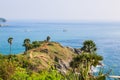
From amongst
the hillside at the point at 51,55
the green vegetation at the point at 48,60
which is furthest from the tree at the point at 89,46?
the hillside at the point at 51,55

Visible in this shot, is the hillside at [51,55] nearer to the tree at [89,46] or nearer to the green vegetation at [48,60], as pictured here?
the green vegetation at [48,60]

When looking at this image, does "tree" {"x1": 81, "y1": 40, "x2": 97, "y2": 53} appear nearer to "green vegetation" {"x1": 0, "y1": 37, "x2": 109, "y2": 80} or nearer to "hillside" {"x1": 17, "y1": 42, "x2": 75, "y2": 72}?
"green vegetation" {"x1": 0, "y1": 37, "x2": 109, "y2": 80}

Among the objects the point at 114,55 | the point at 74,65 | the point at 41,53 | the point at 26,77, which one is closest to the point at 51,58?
the point at 41,53

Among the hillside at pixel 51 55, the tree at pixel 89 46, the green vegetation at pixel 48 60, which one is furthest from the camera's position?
the hillside at pixel 51 55

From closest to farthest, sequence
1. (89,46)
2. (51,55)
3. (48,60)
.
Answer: (89,46)
(48,60)
(51,55)

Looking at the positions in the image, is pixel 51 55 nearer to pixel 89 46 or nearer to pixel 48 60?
pixel 48 60

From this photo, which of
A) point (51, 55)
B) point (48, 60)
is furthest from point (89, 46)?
point (51, 55)

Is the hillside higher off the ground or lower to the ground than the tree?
lower

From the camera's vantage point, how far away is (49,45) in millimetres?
93000

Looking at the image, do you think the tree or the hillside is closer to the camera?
the tree

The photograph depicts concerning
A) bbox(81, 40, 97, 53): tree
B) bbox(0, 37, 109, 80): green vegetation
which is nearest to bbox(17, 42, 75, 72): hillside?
bbox(0, 37, 109, 80): green vegetation

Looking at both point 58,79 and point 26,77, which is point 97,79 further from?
point 26,77

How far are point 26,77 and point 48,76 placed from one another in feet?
8.00

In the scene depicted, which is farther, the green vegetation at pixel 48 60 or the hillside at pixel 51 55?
the hillside at pixel 51 55
